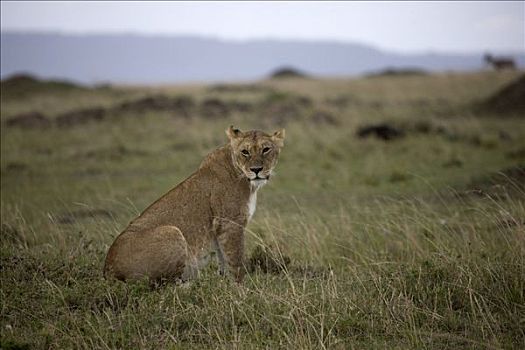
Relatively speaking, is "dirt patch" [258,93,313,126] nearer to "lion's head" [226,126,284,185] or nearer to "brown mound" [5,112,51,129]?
"brown mound" [5,112,51,129]

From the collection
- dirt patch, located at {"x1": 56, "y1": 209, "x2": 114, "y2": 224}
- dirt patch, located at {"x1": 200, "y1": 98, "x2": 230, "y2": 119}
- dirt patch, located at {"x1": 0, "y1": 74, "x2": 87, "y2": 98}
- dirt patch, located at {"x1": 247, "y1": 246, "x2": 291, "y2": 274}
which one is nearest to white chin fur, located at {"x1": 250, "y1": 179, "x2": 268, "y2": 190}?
dirt patch, located at {"x1": 247, "y1": 246, "x2": 291, "y2": 274}

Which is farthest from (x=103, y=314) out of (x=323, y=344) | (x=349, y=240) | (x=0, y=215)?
(x=0, y=215)

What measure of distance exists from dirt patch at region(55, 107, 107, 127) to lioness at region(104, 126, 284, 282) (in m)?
21.0

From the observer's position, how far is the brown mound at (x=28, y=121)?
26.4 metres

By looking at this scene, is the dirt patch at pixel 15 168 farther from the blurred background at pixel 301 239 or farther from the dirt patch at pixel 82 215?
the dirt patch at pixel 82 215

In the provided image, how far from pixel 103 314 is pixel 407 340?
9.75 feet

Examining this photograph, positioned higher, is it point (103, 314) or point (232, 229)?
point (232, 229)

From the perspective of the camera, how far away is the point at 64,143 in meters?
23.0

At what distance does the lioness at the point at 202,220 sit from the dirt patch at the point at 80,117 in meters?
21.0

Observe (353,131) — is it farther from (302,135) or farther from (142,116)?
(142,116)

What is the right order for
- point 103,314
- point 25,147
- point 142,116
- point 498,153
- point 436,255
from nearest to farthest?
point 103,314
point 436,255
point 498,153
point 25,147
point 142,116

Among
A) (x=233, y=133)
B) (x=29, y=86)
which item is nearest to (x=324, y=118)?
(x=233, y=133)

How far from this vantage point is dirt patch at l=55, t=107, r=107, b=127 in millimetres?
27672

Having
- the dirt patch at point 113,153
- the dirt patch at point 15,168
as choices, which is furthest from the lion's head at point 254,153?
the dirt patch at point 113,153
